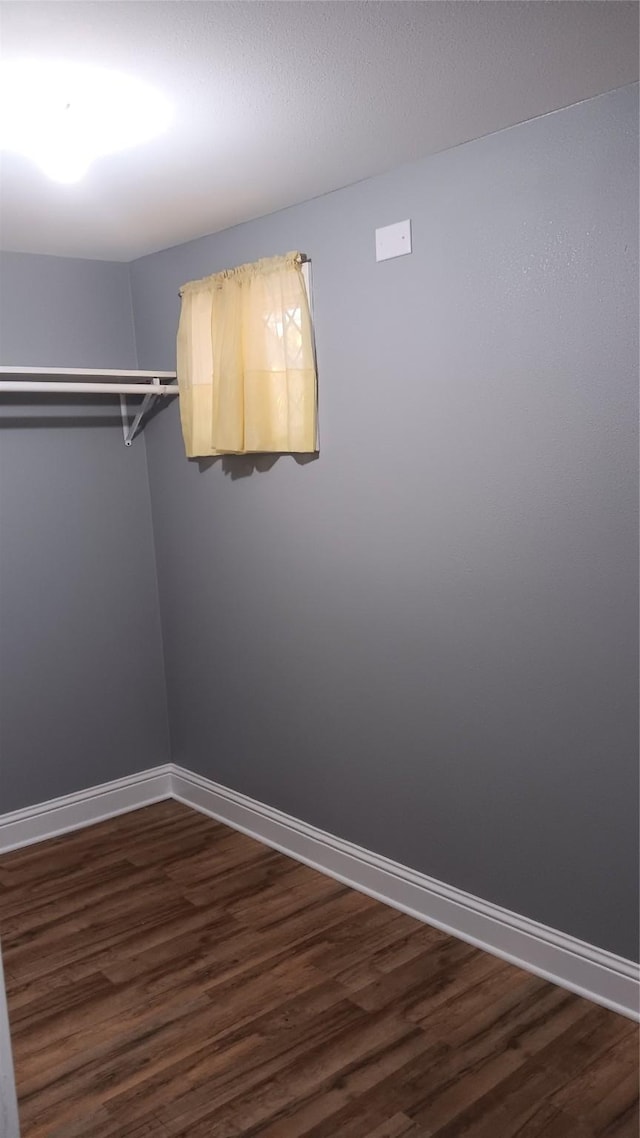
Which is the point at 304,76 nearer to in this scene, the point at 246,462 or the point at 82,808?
the point at 246,462

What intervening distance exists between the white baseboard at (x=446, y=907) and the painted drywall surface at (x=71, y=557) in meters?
0.55

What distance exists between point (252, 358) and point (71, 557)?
1181 millimetres

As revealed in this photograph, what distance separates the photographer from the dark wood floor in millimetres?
2209

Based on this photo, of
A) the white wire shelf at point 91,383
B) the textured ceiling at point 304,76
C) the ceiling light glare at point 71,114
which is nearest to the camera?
the textured ceiling at point 304,76

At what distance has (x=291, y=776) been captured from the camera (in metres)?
3.53

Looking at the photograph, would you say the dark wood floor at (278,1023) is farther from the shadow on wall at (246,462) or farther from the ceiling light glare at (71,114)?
the ceiling light glare at (71,114)

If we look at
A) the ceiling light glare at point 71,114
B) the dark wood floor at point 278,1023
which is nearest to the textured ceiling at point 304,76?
the ceiling light glare at point 71,114

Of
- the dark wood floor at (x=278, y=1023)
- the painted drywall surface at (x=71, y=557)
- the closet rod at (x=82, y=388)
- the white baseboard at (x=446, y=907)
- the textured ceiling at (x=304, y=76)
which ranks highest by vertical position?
the textured ceiling at (x=304, y=76)

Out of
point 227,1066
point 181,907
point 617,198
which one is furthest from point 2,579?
point 617,198

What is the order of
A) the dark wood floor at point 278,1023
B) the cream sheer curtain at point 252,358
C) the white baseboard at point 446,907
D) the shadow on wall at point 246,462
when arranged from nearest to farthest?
the dark wood floor at point 278,1023 < the white baseboard at point 446,907 < the cream sheer curtain at point 252,358 < the shadow on wall at point 246,462

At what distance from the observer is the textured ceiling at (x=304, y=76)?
68.2 inches

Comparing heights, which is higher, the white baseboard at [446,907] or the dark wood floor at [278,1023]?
the white baseboard at [446,907]

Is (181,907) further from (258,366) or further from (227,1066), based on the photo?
(258,366)

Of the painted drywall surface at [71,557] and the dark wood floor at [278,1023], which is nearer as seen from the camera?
the dark wood floor at [278,1023]
